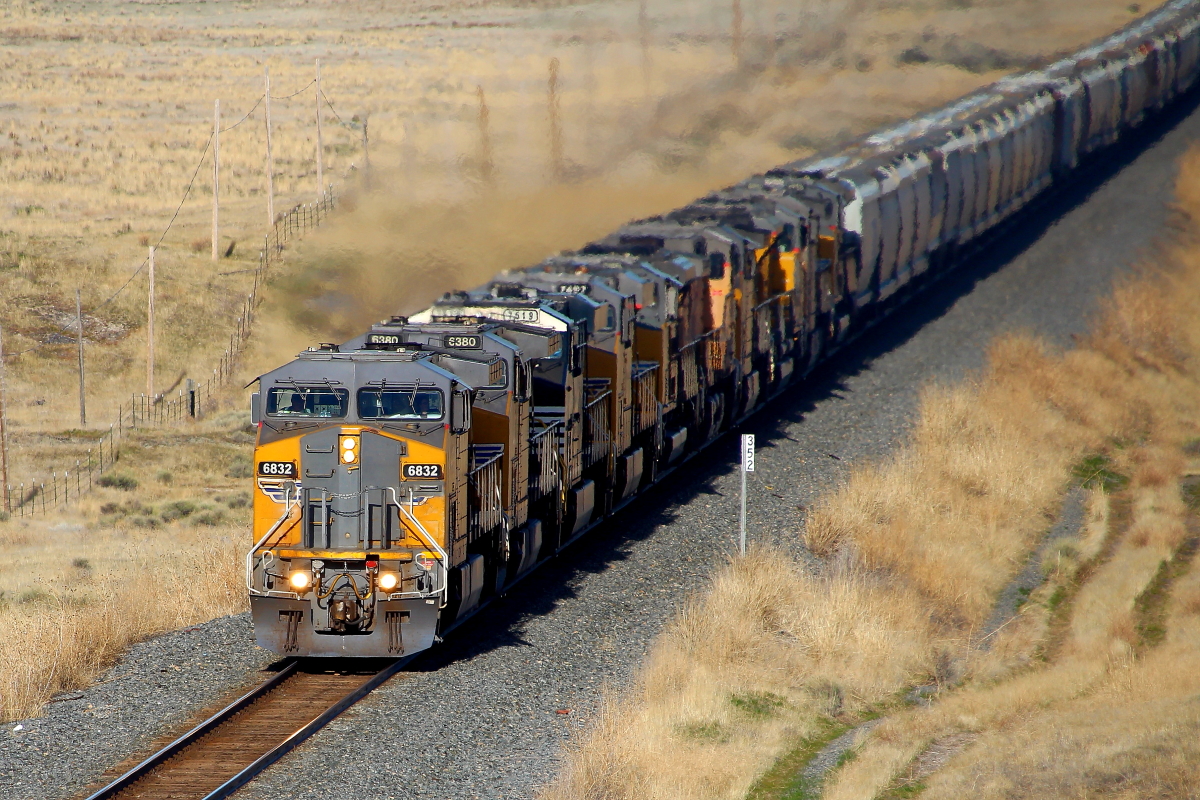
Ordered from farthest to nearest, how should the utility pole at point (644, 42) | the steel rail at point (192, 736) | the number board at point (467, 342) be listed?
1. the utility pole at point (644, 42)
2. the number board at point (467, 342)
3. the steel rail at point (192, 736)

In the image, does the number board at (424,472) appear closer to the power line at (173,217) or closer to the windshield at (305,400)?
the windshield at (305,400)

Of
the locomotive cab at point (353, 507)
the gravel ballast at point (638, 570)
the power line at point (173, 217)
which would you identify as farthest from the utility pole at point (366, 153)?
the locomotive cab at point (353, 507)

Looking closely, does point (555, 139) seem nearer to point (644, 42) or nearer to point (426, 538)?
point (644, 42)

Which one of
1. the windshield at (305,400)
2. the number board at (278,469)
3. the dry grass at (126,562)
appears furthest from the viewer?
the windshield at (305,400)

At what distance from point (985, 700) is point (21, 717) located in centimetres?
1029

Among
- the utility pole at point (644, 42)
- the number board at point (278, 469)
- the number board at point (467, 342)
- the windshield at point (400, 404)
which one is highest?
the utility pole at point (644, 42)

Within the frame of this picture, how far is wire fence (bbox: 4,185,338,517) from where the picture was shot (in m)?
32.4

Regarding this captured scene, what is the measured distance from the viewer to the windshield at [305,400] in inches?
612

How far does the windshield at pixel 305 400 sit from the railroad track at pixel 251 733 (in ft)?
9.41

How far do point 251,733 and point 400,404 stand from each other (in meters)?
3.85

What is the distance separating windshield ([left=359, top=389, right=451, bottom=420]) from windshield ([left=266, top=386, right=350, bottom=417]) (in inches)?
10.5

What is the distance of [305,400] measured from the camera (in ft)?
51.1

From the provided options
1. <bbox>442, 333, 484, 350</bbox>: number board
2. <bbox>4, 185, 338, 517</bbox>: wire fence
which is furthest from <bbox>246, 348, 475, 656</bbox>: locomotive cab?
<bbox>4, 185, 338, 517</bbox>: wire fence

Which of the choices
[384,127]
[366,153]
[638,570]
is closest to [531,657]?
[638,570]
